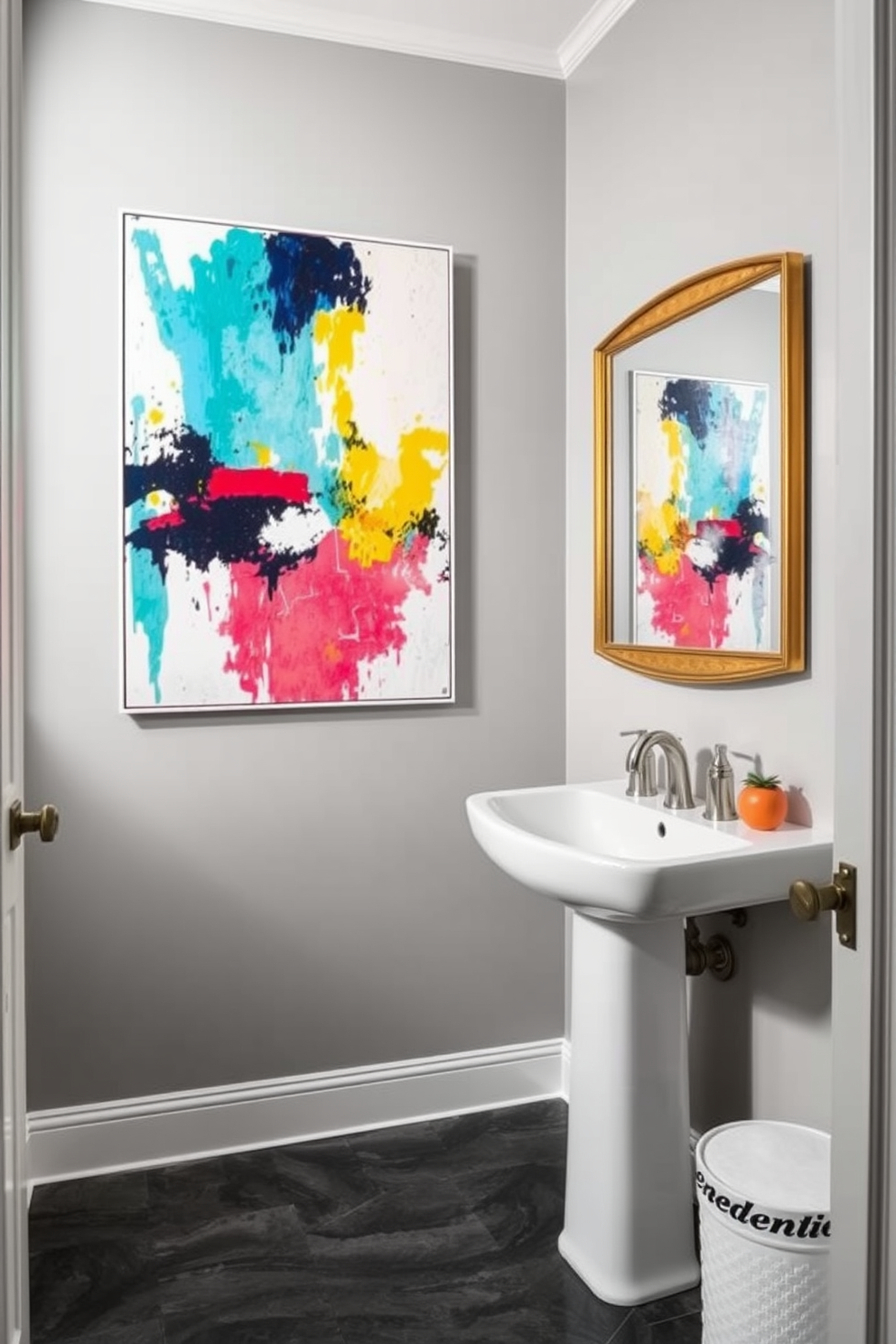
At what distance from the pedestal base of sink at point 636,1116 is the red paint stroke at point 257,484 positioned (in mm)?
1213

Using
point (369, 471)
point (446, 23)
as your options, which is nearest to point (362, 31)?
point (446, 23)

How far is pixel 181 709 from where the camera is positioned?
8.01ft

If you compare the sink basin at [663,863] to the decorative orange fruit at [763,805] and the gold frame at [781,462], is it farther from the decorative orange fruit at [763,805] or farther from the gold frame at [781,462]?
the gold frame at [781,462]

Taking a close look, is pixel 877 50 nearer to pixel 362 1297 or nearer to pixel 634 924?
pixel 634 924

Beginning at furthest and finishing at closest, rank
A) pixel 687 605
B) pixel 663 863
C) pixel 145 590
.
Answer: pixel 145 590 → pixel 687 605 → pixel 663 863

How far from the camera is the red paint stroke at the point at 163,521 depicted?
239cm

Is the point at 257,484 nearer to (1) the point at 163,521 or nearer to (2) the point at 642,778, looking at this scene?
(1) the point at 163,521

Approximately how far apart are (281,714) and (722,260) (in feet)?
4.61

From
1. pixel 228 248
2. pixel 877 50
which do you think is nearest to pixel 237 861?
pixel 228 248

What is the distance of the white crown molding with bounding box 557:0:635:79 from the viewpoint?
246 centimetres

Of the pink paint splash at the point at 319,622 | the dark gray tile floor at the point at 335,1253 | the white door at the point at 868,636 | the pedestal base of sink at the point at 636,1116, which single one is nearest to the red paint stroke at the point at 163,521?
the pink paint splash at the point at 319,622

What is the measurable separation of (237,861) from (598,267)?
171cm

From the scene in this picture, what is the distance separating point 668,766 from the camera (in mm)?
2193

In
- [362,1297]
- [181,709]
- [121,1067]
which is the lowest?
[362,1297]
